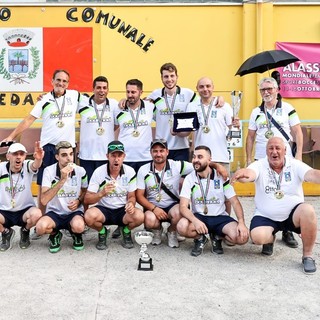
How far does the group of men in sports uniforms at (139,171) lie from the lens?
15.9ft

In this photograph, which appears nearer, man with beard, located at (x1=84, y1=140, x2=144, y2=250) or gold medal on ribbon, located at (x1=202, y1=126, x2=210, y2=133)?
man with beard, located at (x1=84, y1=140, x2=144, y2=250)

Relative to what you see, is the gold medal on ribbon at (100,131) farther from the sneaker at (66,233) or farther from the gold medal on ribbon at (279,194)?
the gold medal on ribbon at (279,194)

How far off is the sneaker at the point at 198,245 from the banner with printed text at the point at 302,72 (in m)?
5.65

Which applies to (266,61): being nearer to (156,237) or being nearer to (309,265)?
(156,237)

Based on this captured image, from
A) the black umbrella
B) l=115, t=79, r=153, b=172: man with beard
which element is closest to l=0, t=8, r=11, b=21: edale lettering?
l=115, t=79, r=153, b=172: man with beard

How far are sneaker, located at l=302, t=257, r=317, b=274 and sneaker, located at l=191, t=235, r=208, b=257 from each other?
3.24 feet

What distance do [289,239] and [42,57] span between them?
646 centimetres

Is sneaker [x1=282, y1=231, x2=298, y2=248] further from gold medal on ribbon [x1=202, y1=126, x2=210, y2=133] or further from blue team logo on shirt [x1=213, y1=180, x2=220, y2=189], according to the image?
gold medal on ribbon [x1=202, y1=126, x2=210, y2=133]

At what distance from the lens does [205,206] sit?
4.96m

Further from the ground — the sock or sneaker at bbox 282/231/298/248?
the sock

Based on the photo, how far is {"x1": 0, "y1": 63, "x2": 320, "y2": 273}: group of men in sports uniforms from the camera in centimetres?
485

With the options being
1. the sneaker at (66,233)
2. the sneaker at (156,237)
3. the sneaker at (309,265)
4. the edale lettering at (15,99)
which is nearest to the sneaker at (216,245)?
the sneaker at (156,237)

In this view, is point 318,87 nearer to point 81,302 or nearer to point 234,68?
point 234,68

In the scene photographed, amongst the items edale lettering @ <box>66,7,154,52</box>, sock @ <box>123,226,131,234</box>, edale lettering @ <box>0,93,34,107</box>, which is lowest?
sock @ <box>123,226,131,234</box>
